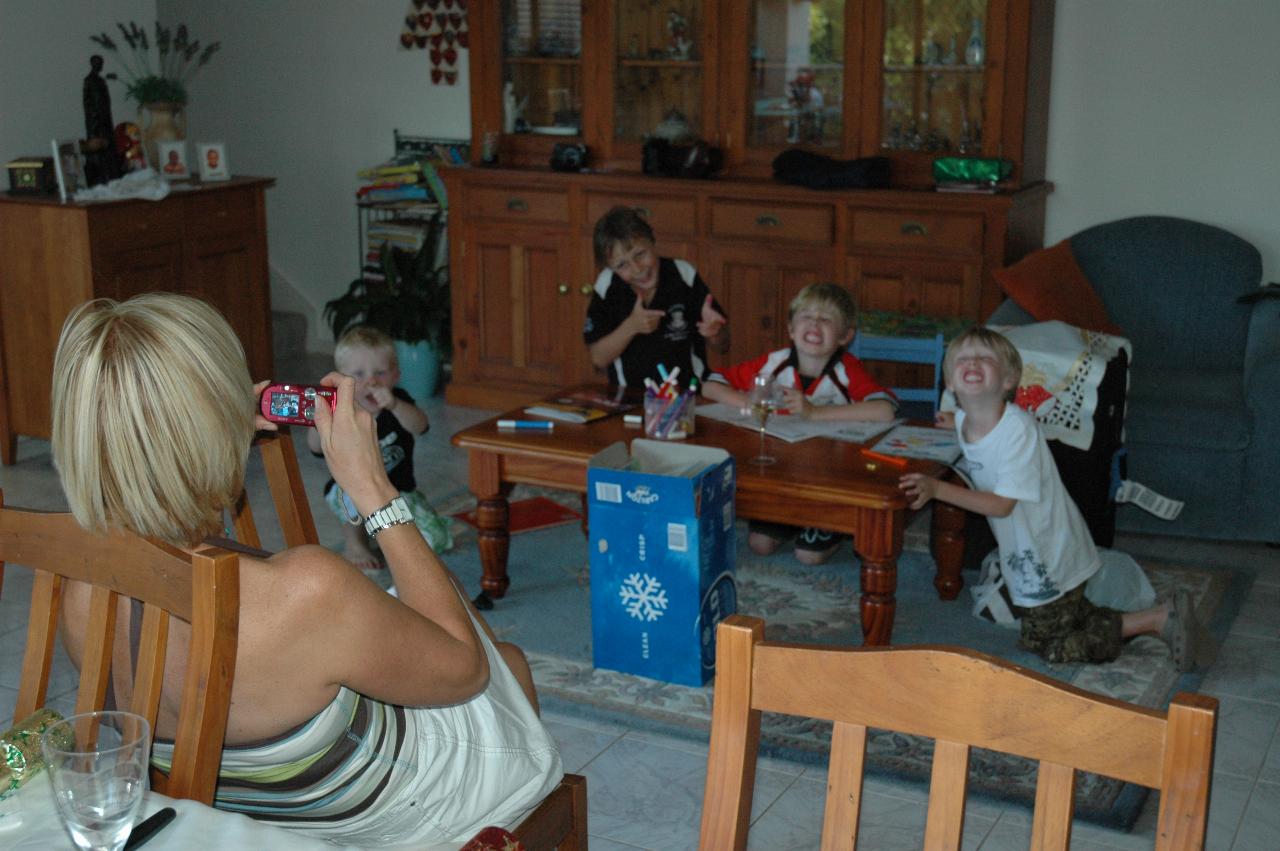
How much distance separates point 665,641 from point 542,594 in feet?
2.26

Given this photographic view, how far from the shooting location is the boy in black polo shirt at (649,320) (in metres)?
3.93

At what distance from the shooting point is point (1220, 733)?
117 inches

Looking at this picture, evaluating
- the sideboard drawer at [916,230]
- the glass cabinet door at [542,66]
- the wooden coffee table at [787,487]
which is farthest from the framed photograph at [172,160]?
the sideboard drawer at [916,230]

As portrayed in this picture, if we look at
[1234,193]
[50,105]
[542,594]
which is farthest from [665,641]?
[50,105]

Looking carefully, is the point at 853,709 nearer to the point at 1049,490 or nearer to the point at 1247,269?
the point at 1049,490

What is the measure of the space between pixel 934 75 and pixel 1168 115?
0.87 m

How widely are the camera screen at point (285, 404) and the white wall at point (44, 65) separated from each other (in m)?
3.90

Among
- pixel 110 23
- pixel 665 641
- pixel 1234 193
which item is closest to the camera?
pixel 665 641

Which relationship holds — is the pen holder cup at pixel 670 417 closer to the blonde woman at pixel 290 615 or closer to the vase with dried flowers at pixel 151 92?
the blonde woman at pixel 290 615

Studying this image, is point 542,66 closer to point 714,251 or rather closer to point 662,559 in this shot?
point 714,251

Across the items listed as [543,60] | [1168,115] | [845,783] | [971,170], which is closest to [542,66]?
[543,60]

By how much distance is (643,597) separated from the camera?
124 inches

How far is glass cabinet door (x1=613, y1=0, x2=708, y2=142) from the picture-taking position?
5.34 meters

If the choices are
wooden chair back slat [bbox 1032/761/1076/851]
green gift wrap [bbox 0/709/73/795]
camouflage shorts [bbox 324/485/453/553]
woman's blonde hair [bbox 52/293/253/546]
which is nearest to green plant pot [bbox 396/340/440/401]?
camouflage shorts [bbox 324/485/453/553]
